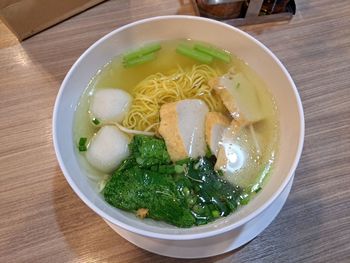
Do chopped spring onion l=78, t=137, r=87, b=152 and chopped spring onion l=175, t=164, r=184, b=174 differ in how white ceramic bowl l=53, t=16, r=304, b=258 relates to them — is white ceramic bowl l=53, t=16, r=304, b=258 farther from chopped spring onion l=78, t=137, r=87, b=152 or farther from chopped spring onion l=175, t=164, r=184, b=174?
chopped spring onion l=175, t=164, r=184, b=174

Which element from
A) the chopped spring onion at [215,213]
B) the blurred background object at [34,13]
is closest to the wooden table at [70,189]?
the blurred background object at [34,13]

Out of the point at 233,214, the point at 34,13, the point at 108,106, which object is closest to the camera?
the point at 233,214

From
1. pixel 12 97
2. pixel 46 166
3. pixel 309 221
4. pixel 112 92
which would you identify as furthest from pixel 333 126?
pixel 12 97

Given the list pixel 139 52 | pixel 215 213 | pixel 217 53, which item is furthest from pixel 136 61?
pixel 215 213

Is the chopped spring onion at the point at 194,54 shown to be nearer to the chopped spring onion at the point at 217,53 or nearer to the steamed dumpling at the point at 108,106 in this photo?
the chopped spring onion at the point at 217,53

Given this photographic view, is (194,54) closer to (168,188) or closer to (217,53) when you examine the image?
(217,53)

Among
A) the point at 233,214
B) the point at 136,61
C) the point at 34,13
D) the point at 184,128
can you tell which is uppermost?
the point at 34,13
